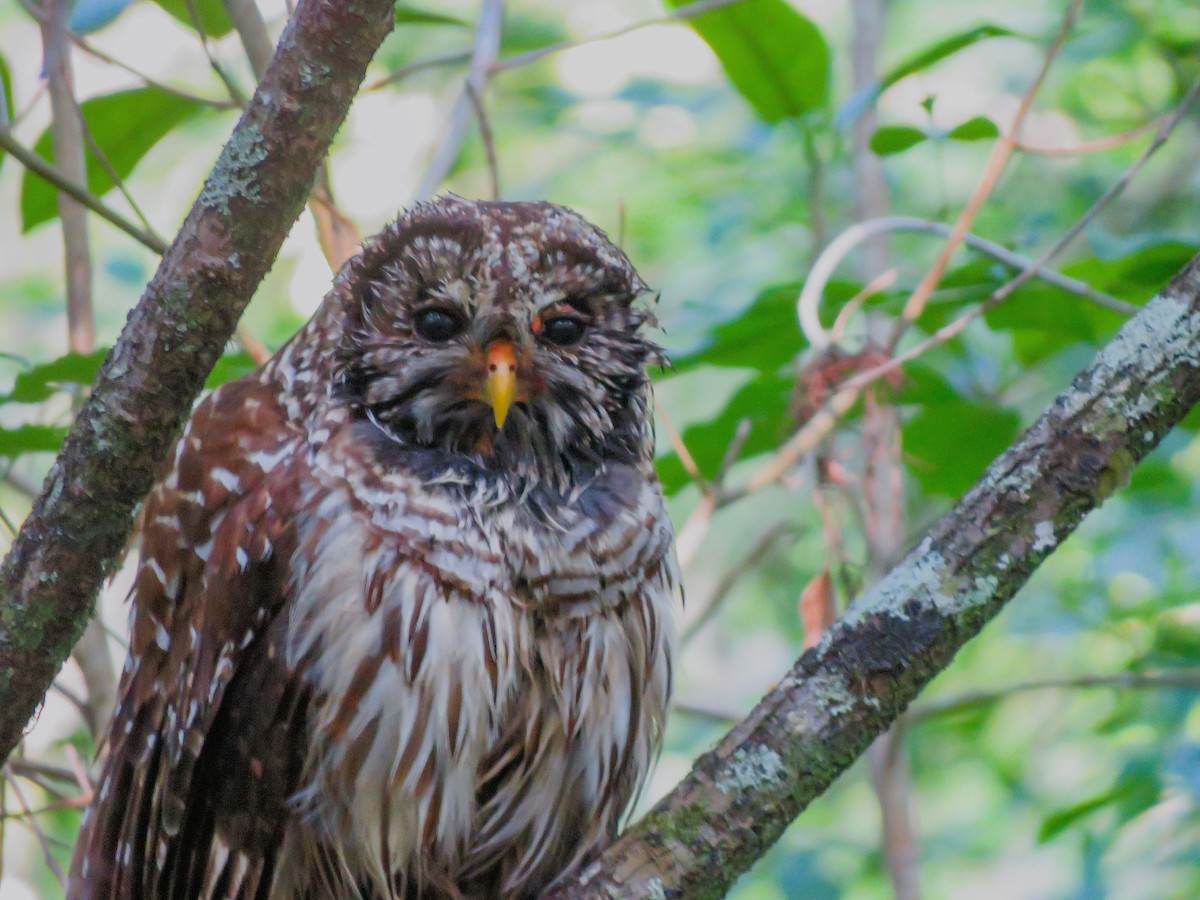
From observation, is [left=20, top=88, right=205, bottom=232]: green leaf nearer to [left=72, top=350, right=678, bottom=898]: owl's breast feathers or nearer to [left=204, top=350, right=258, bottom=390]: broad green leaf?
[left=204, top=350, right=258, bottom=390]: broad green leaf

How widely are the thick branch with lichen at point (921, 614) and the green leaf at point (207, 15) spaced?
188 cm

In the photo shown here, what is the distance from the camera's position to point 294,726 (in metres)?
2.39

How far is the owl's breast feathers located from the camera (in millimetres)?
2352

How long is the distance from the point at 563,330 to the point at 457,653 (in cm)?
59

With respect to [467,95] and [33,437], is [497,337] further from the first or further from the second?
[467,95]

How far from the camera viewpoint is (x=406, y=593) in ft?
7.68

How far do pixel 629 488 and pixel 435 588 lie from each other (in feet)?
1.41

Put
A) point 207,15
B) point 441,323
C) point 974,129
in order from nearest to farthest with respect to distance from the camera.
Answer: point 441,323 → point 974,129 → point 207,15

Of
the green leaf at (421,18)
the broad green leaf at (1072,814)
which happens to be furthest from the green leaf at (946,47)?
the broad green leaf at (1072,814)

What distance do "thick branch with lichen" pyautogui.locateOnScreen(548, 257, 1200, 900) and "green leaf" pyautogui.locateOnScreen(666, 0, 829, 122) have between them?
138 cm

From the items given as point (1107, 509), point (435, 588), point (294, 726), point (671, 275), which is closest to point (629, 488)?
point (435, 588)

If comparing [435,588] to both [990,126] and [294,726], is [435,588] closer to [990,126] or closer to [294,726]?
[294,726]

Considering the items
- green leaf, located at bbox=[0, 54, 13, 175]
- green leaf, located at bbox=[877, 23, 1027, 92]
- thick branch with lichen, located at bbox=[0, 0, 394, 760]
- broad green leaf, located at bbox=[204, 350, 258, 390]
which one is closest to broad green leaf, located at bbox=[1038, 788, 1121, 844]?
green leaf, located at bbox=[877, 23, 1027, 92]

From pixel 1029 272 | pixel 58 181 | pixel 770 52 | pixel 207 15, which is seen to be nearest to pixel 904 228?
pixel 1029 272
